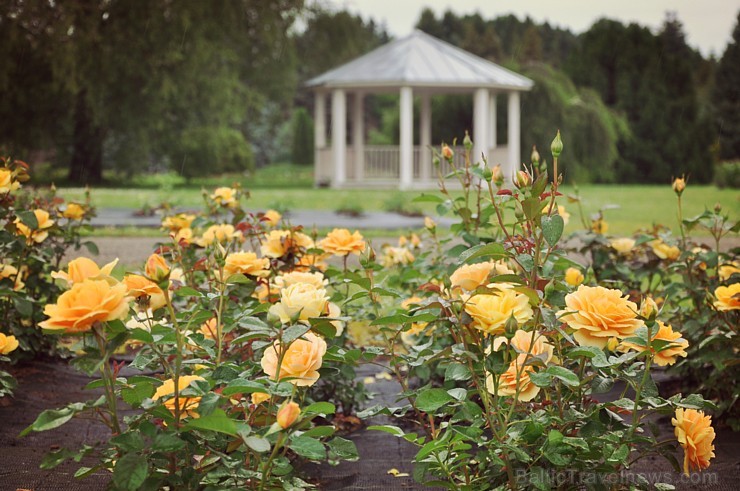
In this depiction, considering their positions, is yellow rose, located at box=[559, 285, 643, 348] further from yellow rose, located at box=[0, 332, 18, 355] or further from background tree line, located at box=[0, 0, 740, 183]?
background tree line, located at box=[0, 0, 740, 183]

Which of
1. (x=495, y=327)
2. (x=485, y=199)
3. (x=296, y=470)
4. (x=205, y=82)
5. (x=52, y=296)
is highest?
(x=205, y=82)

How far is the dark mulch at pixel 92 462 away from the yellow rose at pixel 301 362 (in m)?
0.72

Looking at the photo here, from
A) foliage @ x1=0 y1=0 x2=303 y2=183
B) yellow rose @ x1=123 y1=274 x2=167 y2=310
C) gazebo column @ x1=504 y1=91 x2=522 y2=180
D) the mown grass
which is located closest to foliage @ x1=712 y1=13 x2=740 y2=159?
gazebo column @ x1=504 y1=91 x2=522 y2=180

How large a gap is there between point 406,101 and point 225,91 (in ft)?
13.7

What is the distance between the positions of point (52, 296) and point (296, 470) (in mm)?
1574

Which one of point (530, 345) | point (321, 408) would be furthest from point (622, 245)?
point (321, 408)

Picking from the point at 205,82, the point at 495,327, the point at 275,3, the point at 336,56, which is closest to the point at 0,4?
the point at 205,82

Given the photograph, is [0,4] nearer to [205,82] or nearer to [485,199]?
[205,82]

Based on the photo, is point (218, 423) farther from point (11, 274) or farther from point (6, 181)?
point (11, 274)

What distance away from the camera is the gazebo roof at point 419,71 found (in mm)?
15109

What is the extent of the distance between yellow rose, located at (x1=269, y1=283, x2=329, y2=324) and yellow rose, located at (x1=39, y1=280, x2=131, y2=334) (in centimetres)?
30

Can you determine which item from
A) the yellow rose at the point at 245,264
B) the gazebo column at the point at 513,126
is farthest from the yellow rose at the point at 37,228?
the gazebo column at the point at 513,126

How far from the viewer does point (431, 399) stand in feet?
5.10

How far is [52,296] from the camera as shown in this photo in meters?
3.19
